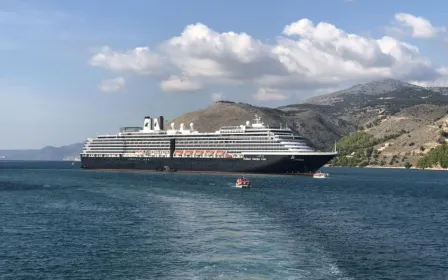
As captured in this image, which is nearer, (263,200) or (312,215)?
(312,215)

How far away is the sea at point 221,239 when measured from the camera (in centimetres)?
4253

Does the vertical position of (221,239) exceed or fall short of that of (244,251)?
it exceeds it

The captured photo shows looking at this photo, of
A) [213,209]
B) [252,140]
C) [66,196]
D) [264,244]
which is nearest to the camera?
[264,244]

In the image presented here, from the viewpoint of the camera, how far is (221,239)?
177ft

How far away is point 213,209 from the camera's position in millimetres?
80062

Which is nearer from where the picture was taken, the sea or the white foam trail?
the white foam trail

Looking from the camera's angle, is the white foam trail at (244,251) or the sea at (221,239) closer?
the white foam trail at (244,251)

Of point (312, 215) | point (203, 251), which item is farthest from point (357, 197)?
point (203, 251)

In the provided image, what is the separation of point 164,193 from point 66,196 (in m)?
19.4

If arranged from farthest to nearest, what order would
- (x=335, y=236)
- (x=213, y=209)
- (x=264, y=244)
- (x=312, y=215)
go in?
(x=213, y=209) < (x=312, y=215) < (x=335, y=236) < (x=264, y=244)

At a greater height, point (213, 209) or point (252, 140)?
point (252, 140)

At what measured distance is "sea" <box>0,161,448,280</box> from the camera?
42.5 metres

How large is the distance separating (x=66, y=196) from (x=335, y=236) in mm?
64029

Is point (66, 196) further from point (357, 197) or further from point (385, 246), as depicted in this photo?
point (385, 246)
